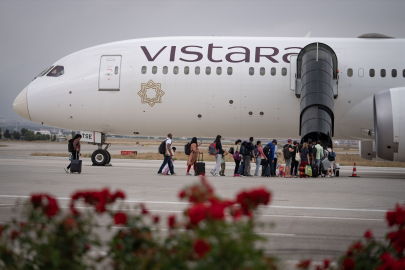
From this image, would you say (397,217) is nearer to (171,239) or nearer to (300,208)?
(171,239)

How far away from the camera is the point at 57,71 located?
2136 cm

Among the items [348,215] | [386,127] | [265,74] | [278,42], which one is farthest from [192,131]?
[348,215]

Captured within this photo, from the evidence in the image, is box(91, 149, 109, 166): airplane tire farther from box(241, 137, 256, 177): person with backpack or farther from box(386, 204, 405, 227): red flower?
box(386, 204, 405, 227): red flower

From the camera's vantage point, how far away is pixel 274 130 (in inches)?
824

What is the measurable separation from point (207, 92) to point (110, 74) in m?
4.37

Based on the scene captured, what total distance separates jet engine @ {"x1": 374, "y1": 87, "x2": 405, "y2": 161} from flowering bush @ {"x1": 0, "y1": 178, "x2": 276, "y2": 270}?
1510 centimetres

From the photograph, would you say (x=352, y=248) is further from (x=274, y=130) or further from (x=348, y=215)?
(x=274, y=130)

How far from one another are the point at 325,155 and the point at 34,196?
55.4 feet

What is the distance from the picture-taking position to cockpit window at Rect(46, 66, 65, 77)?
21.3 metres

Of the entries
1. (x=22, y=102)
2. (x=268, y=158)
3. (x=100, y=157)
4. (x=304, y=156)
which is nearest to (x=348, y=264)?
(x=304, y=156)

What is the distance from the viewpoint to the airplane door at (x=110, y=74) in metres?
20.6

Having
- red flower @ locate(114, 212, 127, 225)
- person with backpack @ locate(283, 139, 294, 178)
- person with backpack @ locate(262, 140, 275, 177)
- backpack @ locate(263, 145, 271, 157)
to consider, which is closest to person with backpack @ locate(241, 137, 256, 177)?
backpack @ locate(263, 145, 271, 157)

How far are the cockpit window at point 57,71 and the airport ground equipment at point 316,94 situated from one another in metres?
10.6

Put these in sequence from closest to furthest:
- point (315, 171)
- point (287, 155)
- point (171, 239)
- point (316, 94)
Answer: point (171, 239) → point (316, 94) → point (315, 171) → point (287, 155)
